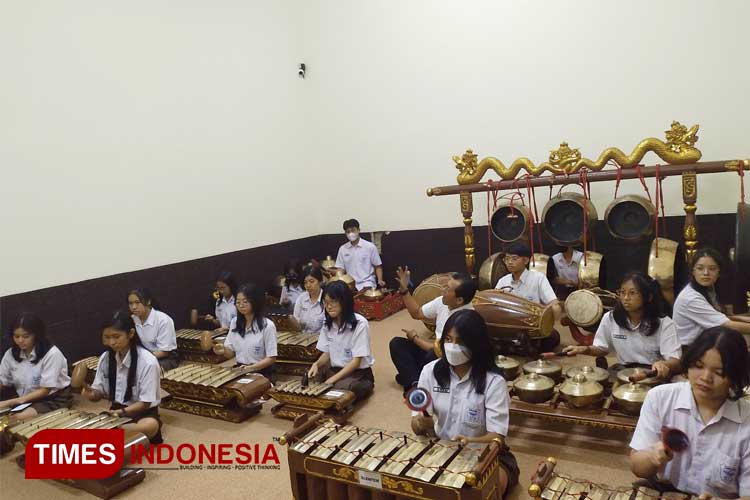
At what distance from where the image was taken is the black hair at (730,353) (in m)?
1.69

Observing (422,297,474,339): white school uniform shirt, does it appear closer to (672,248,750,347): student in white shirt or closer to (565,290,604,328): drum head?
(565,290,604,328): drum head

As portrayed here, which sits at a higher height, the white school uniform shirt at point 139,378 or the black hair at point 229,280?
the black hair at point 229,280

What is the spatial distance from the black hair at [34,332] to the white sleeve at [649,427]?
369 centimetres

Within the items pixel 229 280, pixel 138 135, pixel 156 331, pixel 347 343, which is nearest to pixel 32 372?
pixel 156 331

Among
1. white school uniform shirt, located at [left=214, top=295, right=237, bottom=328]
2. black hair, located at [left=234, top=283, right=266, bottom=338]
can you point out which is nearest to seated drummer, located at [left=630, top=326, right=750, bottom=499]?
black hair, located at [left=234, top=283, right=266, bottom=338]

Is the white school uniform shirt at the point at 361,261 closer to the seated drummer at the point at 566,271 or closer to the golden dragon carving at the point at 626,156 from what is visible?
the golden dragon carving at the point at 626,156

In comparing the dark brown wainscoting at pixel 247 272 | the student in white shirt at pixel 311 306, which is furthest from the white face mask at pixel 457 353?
the dark brown wainscoting at pixel 247 272

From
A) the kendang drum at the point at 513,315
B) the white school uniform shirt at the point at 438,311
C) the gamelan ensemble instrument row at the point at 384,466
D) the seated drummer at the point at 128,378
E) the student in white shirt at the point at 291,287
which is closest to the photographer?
the gamelan ensemble instrument row at the point at 384,466

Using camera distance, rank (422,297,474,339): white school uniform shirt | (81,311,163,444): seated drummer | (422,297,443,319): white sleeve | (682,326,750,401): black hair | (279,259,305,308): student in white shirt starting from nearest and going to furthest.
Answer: (682,326,750,401): black hair, (81,311,163,444): seated drummer, (422,297,474,339): white school uniform shirt, (422,297,443,319): white sleeve, (279,259,305,308): student in white shirt

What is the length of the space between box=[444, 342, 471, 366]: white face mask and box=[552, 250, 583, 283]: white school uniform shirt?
318 centimetres

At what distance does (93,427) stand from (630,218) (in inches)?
183

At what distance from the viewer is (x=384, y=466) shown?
6.54 ft

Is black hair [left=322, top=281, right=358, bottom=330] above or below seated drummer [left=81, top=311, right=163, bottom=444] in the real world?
above

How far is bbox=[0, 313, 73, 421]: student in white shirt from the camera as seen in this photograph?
11.9 ft
